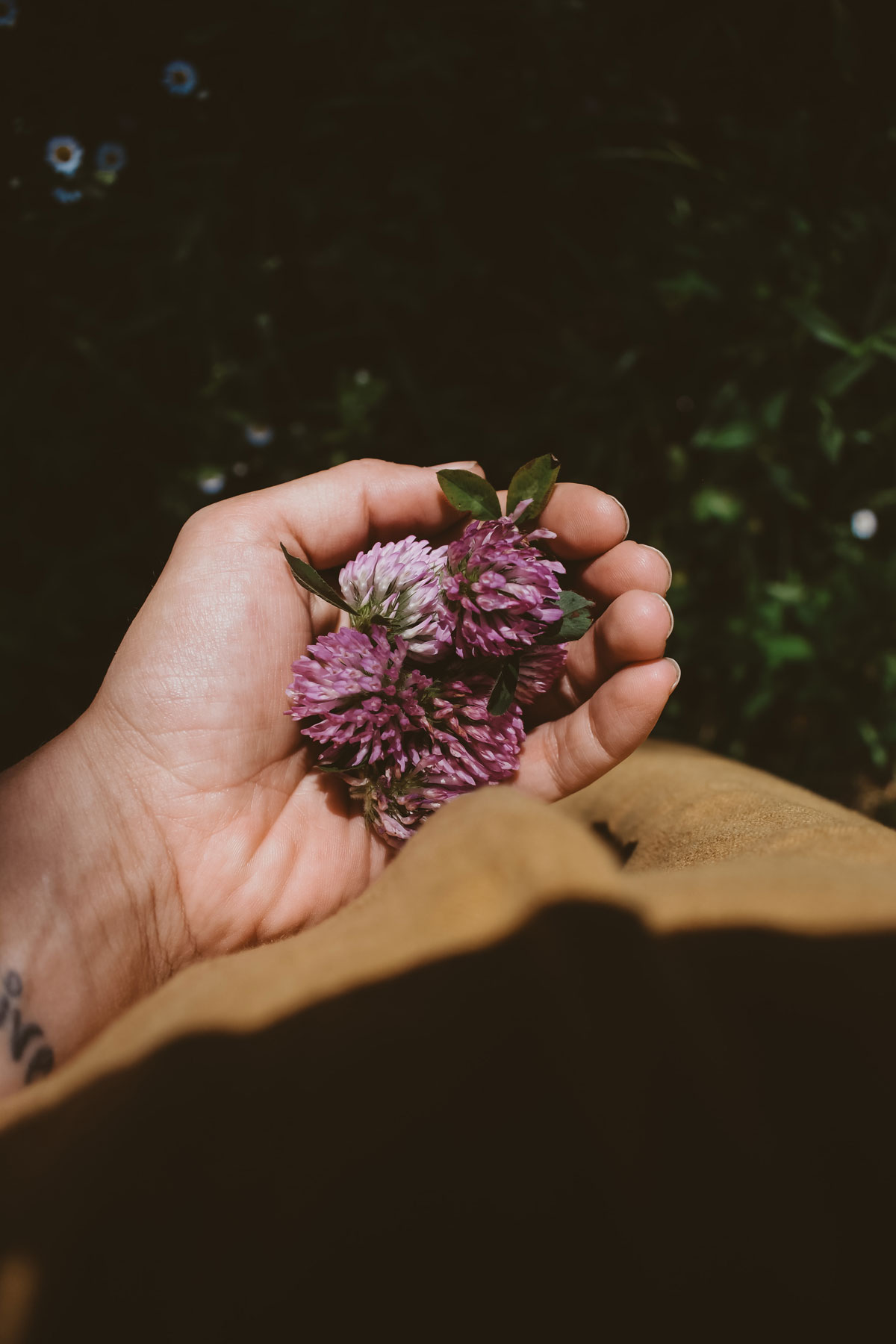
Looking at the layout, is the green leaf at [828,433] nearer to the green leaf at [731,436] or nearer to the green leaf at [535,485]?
the green leaf at [731,436]

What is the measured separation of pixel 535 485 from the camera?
1.19 meters

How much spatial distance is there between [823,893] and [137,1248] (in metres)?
0.65

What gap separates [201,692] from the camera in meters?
1.18

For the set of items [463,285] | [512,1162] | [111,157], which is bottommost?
[512,1162]

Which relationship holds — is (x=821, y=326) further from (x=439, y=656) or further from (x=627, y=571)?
(x=439, y=656)

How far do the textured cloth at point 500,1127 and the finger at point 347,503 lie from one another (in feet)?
2.18

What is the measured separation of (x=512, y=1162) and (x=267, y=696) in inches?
30.5

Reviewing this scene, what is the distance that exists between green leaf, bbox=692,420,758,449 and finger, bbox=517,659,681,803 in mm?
576

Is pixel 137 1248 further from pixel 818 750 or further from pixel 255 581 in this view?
pixel 818 750

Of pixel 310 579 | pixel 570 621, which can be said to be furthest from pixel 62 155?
pixel 570 621

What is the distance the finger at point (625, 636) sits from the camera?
123cm

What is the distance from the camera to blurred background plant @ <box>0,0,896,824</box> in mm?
1526

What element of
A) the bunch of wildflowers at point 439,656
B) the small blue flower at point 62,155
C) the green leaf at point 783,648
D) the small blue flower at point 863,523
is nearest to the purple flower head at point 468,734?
→ the bunch of wildflowers at point 439,656

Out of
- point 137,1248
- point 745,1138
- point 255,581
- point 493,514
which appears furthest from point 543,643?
point 137,1248
